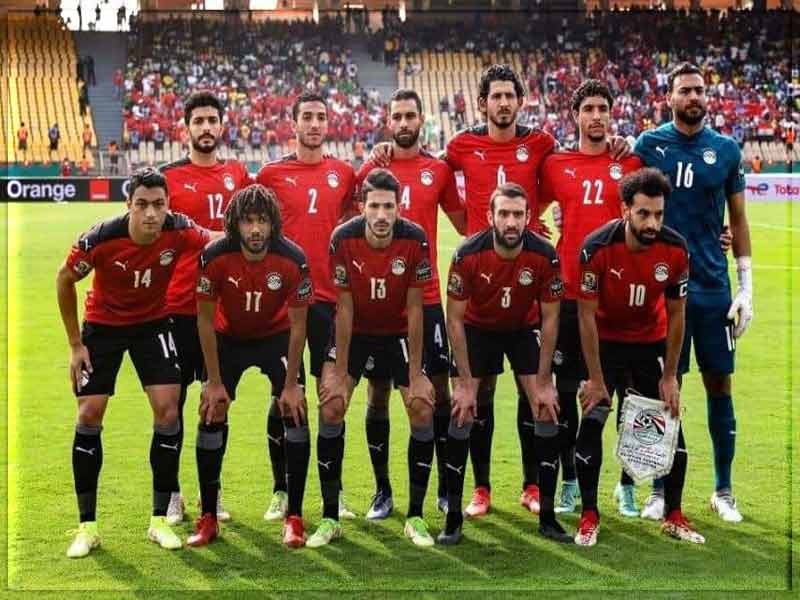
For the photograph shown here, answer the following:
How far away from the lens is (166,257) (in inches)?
243

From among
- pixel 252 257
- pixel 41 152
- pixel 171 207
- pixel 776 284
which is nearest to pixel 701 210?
pixel 252 257

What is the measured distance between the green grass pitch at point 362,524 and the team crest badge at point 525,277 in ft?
4.23

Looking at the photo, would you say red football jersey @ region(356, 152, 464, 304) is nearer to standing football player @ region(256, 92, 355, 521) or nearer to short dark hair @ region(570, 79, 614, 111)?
standing football player @ region(256, 92, 355, 521)

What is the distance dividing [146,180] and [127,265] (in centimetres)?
45

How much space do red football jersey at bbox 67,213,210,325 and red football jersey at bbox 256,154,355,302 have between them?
2.26 feet

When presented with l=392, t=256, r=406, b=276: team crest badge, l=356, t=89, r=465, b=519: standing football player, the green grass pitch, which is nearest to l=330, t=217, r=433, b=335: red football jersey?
l=392, t=256, r=406, b=276: team crest badge

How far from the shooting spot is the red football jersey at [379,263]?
621 cm

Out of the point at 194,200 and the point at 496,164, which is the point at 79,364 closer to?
the point at 194,200

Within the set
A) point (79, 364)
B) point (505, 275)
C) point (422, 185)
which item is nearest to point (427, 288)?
point (505, 275)

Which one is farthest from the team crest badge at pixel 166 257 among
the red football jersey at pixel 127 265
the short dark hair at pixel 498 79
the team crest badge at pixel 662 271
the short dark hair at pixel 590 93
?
the team crest badge at pixel 662 271

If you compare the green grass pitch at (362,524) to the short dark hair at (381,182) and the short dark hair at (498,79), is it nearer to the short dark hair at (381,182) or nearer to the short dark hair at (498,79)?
the short dark hair at (381,182)

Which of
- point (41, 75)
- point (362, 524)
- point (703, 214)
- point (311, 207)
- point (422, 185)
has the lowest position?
point (362, 524)

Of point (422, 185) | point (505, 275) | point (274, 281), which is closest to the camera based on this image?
point (274, 281)

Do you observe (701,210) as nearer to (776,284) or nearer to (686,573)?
(686,573)
